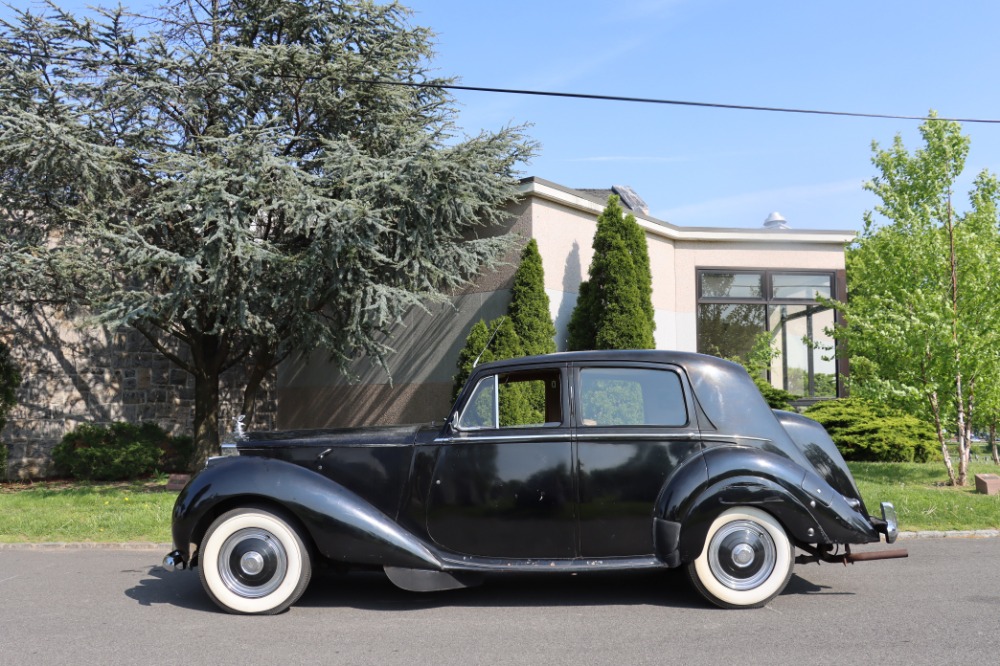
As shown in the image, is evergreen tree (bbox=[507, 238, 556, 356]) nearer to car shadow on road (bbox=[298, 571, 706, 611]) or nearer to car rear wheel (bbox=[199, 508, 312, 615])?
car shadow on road (bbox=[298, 571, 706, 611])

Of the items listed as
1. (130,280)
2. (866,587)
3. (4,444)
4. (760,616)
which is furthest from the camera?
(4,444)

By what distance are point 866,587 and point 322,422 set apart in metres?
12.0

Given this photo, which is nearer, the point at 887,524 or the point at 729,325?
the point at 887,524

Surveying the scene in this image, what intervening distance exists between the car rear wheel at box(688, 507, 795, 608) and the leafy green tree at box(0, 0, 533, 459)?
658cm

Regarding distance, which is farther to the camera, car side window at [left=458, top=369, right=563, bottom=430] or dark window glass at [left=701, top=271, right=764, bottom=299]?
dark window glass at [left=701, top=271, right=764, bottom=299]

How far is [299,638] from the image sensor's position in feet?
15.8

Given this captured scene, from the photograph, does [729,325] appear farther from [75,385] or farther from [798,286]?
[75,385]

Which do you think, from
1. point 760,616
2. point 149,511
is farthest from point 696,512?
point 149,511

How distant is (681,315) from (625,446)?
11.3 meters

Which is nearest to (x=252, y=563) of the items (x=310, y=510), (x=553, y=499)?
(x=310, y=510)

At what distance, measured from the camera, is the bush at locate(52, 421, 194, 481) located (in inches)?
558

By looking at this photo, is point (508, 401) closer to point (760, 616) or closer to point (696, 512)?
point (696, 512)

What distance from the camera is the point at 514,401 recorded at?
584 cm

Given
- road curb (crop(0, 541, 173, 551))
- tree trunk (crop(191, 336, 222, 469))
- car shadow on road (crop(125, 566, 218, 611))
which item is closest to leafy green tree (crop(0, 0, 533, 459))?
tree trunk (crop(191, 336, 222, 469))
